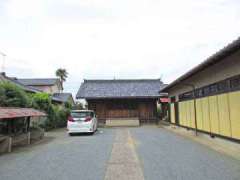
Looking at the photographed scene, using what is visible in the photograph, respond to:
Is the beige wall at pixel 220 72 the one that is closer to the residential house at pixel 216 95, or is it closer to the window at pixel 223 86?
the residential house at pixel 216 95

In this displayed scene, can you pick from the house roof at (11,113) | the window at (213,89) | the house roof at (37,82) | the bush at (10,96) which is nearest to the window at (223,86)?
the window at (213,89)

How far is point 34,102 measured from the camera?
13320 mm

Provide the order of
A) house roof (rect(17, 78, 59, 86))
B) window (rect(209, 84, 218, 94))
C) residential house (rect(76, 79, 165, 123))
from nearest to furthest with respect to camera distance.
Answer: window (rect(209, 84, 218, 94)), residential house (rect(76, 79, 165, 123)), house roof (rect(17, 78, 59, 86))

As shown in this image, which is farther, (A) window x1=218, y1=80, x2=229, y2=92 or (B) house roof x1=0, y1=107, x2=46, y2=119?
(A) window x1=218, y1=80, x2=229, y2=92

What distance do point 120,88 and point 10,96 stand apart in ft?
41.0

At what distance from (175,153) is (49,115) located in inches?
446

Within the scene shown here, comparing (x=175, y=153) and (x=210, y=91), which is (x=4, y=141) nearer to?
(x=175, y=153)

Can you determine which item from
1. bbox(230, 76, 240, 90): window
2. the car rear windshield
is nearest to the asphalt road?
bbox(230, 76, 240, 90): window

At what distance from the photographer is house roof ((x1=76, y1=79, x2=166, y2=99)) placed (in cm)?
1927

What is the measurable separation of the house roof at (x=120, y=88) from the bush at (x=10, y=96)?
28.4 feet

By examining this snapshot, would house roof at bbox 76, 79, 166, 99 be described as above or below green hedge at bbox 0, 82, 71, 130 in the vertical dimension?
above

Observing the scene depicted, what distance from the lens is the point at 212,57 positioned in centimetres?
638

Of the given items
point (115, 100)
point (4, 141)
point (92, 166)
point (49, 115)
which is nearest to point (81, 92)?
point (115, 100)

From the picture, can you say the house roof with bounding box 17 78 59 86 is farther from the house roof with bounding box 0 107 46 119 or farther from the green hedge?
the house roof with bounding box 0 107 46 119
